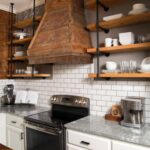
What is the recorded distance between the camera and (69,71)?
→ 8.77 ft

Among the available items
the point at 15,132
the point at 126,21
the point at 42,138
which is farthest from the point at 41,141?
the point at 126,21

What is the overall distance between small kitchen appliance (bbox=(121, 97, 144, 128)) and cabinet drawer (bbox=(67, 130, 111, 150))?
335mm

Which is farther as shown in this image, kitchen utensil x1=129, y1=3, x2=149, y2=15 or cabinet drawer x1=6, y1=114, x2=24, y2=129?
cabinet drawer x1=6, y1=114, x2=24, y2=129

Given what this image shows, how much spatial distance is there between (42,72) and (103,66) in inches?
45.7

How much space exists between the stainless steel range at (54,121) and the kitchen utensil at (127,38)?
0.88 m

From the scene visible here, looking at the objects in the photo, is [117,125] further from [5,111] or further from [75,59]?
[5,111]

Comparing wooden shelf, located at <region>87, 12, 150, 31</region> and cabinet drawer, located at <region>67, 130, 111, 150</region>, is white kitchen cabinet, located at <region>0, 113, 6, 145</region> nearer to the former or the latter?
cabinet drawer, located at <region>67, 130, 111, 150</region>

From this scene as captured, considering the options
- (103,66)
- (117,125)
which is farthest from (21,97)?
(117,125)

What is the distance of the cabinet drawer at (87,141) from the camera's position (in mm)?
1678

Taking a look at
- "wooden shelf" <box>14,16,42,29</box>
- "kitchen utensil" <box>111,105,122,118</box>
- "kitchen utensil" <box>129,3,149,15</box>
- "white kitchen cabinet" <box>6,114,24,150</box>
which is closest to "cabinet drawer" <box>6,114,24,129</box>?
"white kitchen cabinet" <box>6,114,24,150</box>

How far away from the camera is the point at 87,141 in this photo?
1.78 m

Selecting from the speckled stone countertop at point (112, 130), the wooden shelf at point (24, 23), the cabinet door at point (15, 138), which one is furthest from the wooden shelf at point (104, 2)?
the cabinet door at point (15, 138)

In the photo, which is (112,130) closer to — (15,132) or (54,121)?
(54,121)

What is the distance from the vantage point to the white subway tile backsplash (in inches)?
81.1
